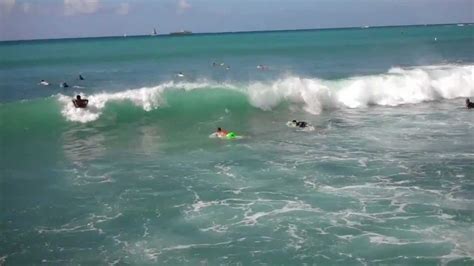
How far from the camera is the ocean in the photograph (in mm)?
12047

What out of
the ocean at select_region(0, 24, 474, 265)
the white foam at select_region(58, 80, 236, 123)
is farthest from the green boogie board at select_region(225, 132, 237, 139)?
the white foam at select_region(58, 80, 236, 123)

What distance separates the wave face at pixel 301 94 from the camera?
31.1m

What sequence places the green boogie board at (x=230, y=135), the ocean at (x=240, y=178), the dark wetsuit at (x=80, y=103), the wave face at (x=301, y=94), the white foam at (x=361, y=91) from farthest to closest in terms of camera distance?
the white foam at (x=361, y=91) → the wave face at (x=301, y=94) → the dark wetsuit at (x=80, y=103) → the green boogie board at (x=230, y=135) → the ocean at (x=240, y=178)

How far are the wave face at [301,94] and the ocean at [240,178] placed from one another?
14 centimetres

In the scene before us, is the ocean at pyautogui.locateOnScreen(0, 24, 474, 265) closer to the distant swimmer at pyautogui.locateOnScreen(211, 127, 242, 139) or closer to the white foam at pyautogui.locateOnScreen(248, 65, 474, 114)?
the white foam at pyautogui.locateOnScreen(248, 65, 474, 114)

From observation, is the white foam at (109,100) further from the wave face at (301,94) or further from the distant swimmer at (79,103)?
the distant swimmer at (79,103)

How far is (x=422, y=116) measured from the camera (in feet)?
88.7

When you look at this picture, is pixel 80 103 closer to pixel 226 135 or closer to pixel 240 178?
pixel 226 135

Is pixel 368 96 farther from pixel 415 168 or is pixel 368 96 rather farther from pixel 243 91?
pixel 415 168

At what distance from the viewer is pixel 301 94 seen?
1294 inches

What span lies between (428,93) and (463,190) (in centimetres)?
2102

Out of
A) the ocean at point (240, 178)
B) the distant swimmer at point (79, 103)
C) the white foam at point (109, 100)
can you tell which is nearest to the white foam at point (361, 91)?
the ocean at point (240, 178)

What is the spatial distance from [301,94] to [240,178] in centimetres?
1686

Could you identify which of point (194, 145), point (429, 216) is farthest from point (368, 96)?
point (429, 216)
